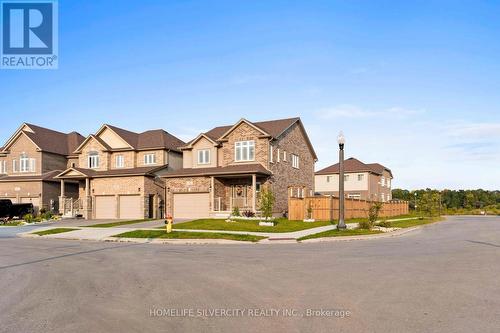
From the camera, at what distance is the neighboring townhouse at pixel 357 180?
209 feet

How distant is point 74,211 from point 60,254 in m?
28.5

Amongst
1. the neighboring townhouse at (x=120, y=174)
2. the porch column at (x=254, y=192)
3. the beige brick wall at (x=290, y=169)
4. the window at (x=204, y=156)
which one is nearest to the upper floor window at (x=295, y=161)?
the beige brick wall at (x=290, y=169)

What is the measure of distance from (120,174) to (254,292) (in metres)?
34.4

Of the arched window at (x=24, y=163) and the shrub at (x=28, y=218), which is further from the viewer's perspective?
the arched window at (x=24, y=163)

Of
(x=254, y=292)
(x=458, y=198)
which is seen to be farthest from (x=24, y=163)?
(x=458, y=198)

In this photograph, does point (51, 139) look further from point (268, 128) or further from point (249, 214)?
point (249, 214)

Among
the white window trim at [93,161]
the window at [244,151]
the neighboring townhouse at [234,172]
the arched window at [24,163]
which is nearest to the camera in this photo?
the neighboring townhouse at [234,172]

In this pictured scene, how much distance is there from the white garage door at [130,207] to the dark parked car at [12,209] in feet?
31.9

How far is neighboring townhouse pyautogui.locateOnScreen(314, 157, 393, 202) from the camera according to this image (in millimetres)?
63594

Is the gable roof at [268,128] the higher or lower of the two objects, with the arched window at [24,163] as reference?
higher

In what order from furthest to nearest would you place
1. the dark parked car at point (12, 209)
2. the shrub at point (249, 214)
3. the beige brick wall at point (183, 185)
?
1. the dark parked car at point (12, 209)
2. the beige brick wall at point (183, 185)
3. the shrub at point (249, 214)

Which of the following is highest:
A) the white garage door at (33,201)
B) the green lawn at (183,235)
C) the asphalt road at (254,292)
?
the white garage door at (33,201)

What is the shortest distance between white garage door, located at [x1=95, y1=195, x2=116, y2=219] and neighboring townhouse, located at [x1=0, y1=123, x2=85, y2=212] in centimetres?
635

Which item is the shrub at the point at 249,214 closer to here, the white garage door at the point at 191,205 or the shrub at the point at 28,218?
the white garage door at the point at 191,205
